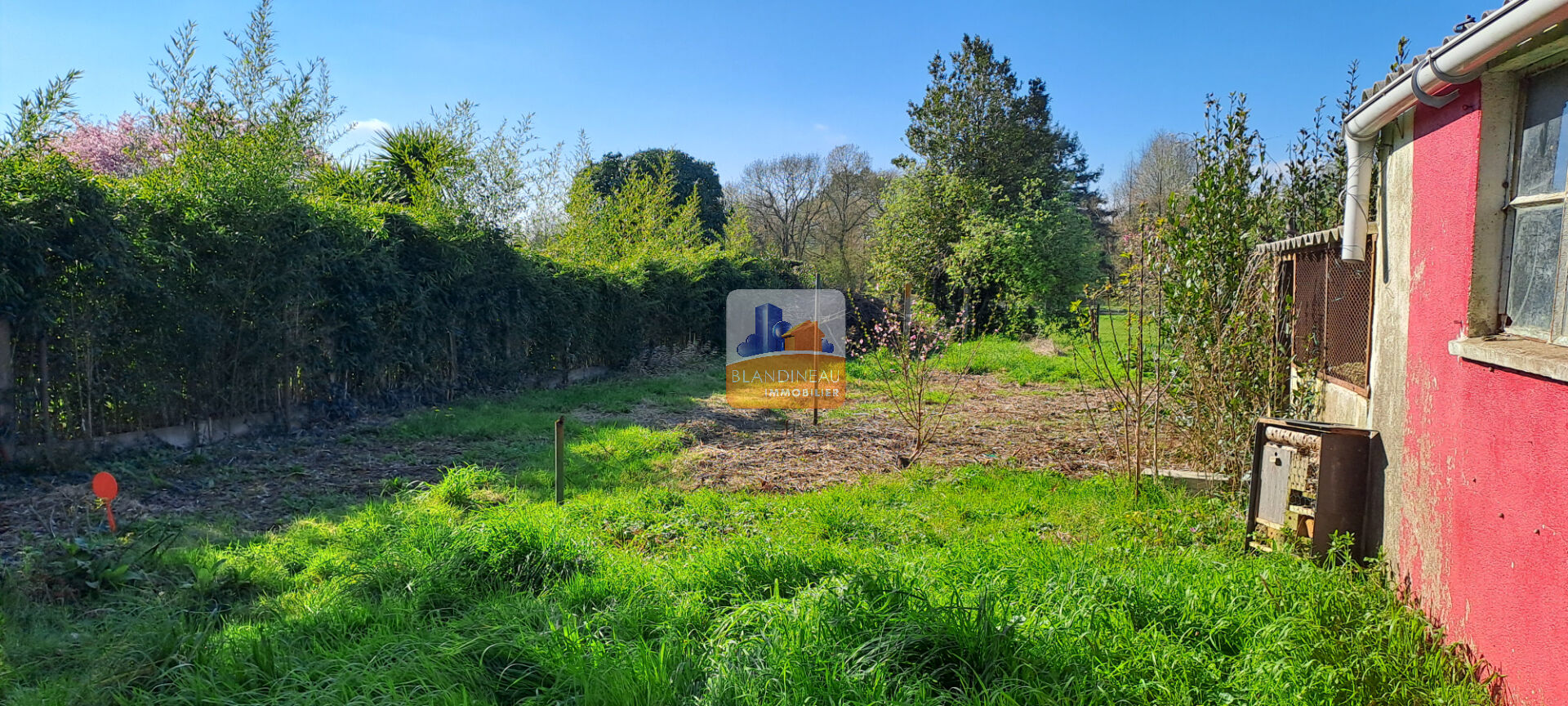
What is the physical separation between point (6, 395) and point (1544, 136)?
8597 mm

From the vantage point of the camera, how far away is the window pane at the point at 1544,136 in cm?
234

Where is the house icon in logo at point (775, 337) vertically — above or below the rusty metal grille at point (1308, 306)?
below

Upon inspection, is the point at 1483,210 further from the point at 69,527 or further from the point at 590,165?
the point at 590,165

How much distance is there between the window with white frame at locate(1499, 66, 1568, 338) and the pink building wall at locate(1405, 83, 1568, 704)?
0.13m

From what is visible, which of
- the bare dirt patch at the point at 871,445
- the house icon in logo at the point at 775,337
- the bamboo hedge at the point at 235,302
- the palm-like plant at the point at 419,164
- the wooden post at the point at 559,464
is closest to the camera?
the wooden post at the point at 559,464

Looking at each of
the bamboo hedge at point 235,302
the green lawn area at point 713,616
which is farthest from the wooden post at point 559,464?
the bamboo hedge at point 235,302

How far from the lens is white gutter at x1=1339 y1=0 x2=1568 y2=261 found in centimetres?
218

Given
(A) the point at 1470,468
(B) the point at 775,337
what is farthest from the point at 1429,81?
(B) the point at 775,337

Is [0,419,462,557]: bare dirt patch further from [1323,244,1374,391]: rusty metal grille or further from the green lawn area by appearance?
[1323,244,1374,391]: rusty metal grille

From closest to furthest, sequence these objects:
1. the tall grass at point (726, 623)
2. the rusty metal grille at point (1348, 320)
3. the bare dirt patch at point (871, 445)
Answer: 1. the tall grass at point (726, 623)
2. the rusty metal grille at point (1348, 320)
3. the bare dirt patch at point (871, 445)

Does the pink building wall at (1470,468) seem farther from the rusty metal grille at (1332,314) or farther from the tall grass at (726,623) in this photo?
the rusty metal grille at (1332,314)

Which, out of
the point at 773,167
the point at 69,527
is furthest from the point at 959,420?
the point at 773,167

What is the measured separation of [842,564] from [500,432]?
553 centimetres

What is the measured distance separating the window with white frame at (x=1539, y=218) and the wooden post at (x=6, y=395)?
27.7 ft
